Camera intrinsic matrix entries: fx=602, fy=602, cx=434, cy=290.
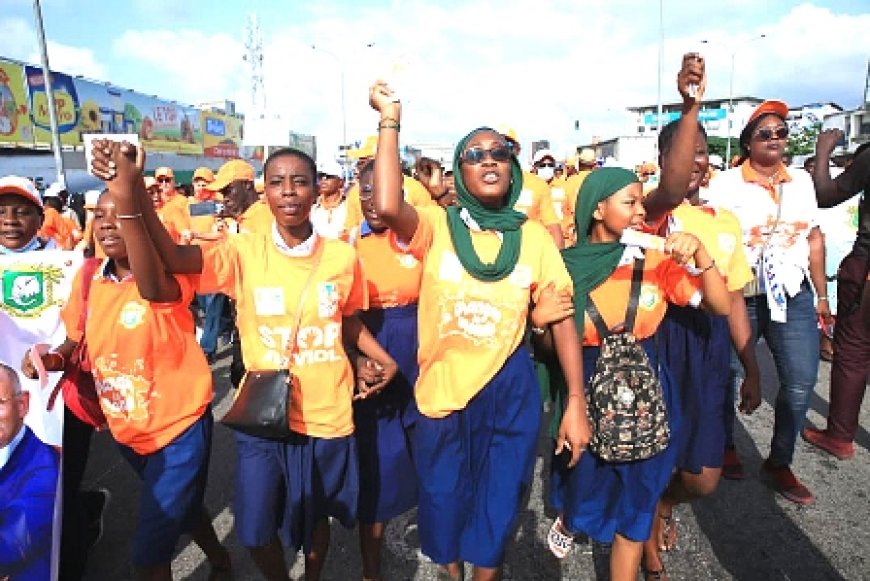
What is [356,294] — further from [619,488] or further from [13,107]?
[13,107]

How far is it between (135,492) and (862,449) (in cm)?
478

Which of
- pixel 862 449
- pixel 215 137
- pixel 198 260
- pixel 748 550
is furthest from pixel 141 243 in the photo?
pixel 215 137

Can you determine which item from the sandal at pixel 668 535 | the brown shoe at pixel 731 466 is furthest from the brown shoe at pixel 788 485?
the sandal at pixel 668 535

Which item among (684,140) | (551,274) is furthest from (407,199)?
(684,140)

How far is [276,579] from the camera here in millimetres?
2441

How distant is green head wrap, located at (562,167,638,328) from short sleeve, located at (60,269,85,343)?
6.56ft

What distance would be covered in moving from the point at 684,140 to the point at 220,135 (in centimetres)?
3283

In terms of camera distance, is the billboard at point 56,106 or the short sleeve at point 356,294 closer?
the short sleeve at point 356,294

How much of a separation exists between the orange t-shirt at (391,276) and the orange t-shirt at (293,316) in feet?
1.54

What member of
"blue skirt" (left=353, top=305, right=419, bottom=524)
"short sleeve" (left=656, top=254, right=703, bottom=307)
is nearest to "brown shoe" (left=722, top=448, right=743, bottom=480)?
"short sleeve" (left=656, top=254, right=703, bottom=307)

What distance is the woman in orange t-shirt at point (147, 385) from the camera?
228 centimetres

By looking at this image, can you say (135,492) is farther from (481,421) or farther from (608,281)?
(608,281)

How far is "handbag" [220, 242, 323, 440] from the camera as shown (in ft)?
6.96

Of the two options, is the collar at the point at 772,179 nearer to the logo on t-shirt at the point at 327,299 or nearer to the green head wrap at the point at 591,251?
the green head wrap at the point at 591,251
